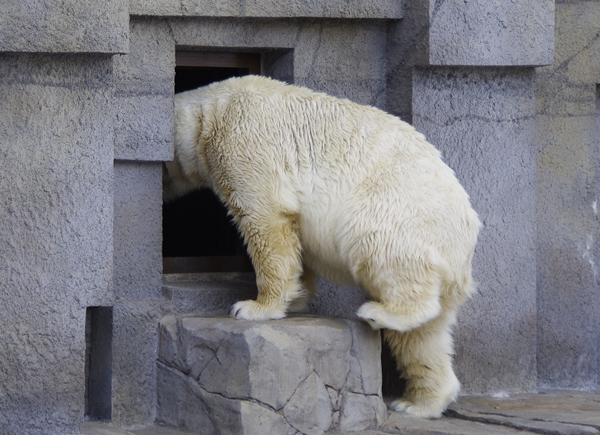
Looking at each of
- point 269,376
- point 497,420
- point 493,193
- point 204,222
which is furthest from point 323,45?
point 497,420

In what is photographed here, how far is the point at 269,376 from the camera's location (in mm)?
3615

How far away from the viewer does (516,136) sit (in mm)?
4613

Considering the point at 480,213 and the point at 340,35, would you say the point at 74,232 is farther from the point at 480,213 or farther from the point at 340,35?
the point at 480,213

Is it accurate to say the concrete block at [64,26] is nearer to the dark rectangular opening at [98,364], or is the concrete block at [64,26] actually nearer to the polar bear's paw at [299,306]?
the dark rectangular opening at [98,364]

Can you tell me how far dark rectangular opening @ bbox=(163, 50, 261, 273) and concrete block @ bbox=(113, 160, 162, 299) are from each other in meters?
0.39

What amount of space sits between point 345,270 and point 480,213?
1.06 m

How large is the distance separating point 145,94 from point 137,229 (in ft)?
2.37

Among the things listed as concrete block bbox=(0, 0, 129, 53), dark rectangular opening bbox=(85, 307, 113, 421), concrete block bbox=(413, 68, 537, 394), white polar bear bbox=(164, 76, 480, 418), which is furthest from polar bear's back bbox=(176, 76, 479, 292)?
dark rectangular opening bbox=(85, 307, 113, 421)

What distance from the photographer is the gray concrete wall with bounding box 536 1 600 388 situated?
4914mm

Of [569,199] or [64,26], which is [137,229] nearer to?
[64,26]

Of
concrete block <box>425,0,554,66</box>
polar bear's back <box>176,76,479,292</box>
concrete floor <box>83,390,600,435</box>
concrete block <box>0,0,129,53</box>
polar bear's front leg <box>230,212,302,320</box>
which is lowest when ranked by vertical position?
concrete floor <box>83,390,600,435</box>

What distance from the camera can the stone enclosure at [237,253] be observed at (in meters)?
3.59

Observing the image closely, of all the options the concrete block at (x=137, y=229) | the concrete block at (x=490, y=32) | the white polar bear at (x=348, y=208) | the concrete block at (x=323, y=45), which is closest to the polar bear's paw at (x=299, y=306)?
the white polar bear at (x=348, y=208)

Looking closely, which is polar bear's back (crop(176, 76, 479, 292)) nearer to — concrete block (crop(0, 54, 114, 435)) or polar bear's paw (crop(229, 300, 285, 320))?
polar bear's paw (crop(229, 300, 285, 320))
